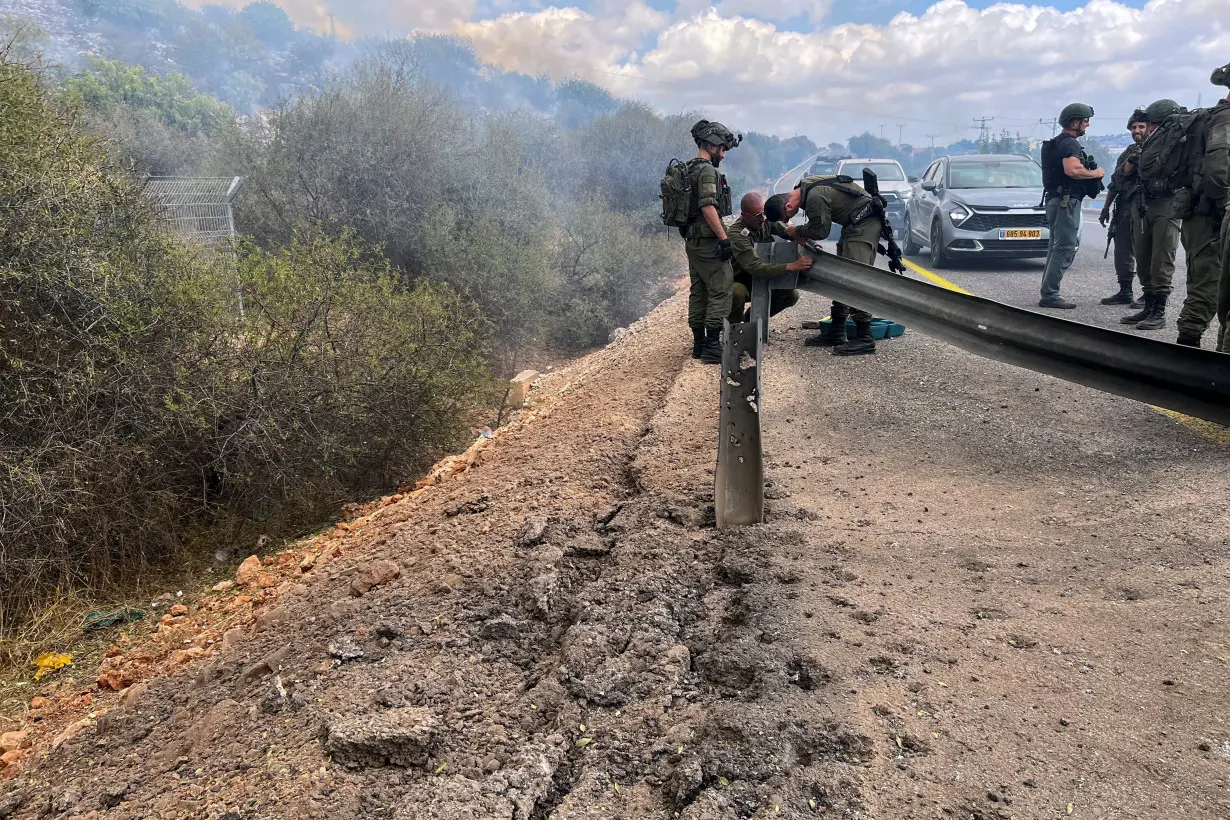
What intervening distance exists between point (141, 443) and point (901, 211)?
1582 centimetres

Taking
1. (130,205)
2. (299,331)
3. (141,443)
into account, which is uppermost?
(130,205)

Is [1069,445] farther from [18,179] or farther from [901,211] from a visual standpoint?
[901,211]

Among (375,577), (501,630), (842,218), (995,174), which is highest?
(995,174)

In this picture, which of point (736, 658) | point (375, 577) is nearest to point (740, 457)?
point (736, 658)

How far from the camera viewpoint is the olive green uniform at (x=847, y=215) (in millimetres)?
6836

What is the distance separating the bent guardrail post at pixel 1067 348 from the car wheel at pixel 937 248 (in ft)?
26.2

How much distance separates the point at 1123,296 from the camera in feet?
29.0

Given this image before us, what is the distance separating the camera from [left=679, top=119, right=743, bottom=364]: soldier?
6637mm

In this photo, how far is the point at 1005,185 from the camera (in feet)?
42.4

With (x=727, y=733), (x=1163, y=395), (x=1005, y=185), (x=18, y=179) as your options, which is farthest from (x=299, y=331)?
(x=1005, y=185)

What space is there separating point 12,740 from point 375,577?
220 cm

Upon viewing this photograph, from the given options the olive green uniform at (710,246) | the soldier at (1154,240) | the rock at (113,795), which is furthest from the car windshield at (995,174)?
the rock at (113,795)

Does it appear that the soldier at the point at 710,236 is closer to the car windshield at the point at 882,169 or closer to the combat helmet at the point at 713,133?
the combat helmet at the point at 713,133

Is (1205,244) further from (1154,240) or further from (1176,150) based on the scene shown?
(1154,240)
